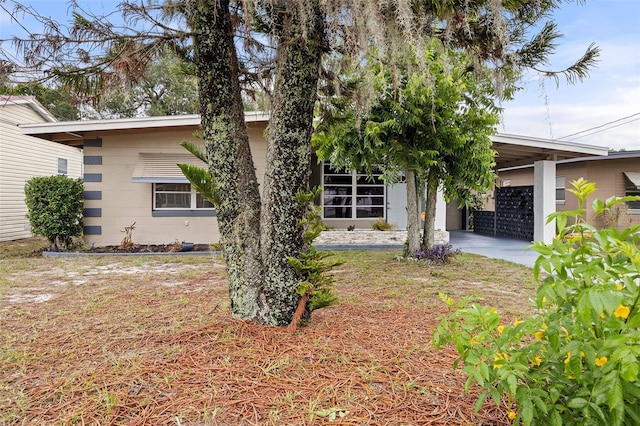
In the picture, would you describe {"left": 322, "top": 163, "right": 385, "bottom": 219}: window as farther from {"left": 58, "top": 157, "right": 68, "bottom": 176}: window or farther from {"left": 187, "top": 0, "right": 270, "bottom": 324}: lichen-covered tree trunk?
{"left": 58, "top": 157, "right": 68, "bottom": 176}: window

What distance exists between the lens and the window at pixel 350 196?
11.1 m

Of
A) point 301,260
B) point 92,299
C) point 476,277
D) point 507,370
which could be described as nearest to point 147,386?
point 301,260

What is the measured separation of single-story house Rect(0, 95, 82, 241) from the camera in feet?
37.0

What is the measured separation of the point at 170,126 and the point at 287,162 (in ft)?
24.0

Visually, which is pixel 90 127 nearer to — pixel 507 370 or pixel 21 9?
pixel 21 9

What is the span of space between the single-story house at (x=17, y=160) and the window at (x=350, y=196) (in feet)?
29.5

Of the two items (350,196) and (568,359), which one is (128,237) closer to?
(350,196)

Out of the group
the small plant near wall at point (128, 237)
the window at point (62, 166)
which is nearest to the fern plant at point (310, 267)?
the small plant near wall at point (128, 237)

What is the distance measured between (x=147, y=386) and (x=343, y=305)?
85.6 inches

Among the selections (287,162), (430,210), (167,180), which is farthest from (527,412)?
(167,180)

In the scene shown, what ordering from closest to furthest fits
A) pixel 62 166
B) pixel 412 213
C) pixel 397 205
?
pixel 412 213
pixel 397 205
pixel 62 166

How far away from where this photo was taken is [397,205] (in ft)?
36.2

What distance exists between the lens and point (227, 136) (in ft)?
9.27

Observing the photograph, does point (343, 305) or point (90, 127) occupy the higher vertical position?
point (90, 127)
